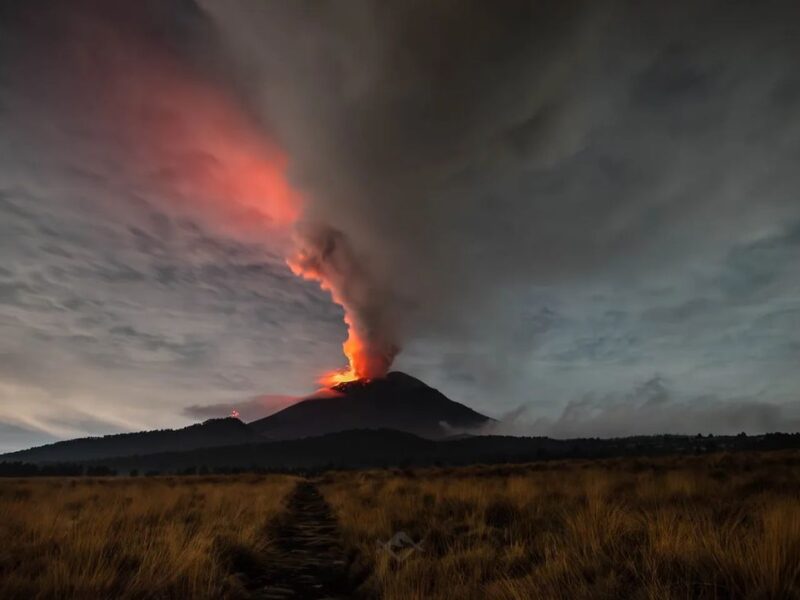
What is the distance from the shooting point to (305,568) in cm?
845

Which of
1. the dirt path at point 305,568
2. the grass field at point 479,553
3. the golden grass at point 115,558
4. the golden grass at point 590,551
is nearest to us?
the golden grass at point 590,551

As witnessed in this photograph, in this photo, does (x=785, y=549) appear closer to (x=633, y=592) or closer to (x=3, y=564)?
(x=633, y=592)

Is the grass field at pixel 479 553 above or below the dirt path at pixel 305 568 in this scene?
above

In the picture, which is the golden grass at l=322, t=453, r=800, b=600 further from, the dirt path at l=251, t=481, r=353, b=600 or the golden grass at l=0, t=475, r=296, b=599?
the golden grass at l=0, t=475, r=296, b=599

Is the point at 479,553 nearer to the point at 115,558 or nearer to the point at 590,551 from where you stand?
the point at 590,551

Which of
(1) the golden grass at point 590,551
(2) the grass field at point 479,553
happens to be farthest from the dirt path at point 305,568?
(1) the golden grass at point 590,551

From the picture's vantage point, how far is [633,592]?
403 centimetres

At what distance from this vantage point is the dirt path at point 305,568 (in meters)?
6.92

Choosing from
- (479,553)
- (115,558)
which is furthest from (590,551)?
(115,558)

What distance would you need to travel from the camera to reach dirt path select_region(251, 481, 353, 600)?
22.7 ft

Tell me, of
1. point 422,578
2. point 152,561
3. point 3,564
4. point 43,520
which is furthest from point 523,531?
point 43,520

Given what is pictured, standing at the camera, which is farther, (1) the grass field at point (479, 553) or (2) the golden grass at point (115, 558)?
(2) the golden grass at point (115, 558)

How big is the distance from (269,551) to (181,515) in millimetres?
3759

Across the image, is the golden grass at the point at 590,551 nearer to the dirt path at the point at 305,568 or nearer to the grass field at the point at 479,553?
the grass field at the point at 479,553
